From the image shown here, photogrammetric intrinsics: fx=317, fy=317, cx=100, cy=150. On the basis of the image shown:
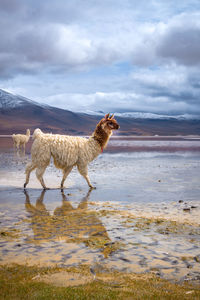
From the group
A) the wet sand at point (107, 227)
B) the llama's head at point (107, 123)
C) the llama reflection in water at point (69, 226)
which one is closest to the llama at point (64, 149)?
the llama's head at point (107, 123)

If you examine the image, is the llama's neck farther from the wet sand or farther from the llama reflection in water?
the llama reflection in water

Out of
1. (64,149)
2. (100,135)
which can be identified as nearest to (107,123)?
(100,135)

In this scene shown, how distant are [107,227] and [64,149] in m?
4.07

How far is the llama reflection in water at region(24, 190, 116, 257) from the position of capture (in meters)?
4.93

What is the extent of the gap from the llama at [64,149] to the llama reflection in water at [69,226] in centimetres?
185

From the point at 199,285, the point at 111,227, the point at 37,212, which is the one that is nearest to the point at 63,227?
the point at 111,227

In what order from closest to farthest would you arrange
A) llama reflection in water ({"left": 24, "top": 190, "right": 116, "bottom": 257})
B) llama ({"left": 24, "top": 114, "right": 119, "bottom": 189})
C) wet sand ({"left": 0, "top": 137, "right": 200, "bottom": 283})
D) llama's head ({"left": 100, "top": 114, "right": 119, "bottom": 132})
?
wet sand ({"left": 0, "top": 137, "right": 200, "bottom": 283}), llama reflection in water ({"left": 24, "top": 190, "right": 116, "bottom": 257}), llama ({"left": 24, "top": 114, "right": 119, "bottom": 189}), llama's head ({"left": 100, "top": 114, "right": 119, "bottom": 132})

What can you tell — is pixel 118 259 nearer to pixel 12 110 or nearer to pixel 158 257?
pixel 158 257

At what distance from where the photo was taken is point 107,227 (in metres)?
5.74

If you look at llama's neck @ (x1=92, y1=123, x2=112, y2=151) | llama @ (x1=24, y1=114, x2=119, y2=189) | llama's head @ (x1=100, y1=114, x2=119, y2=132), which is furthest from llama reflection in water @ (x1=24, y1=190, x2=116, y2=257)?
llama's head @ (x1=100, y1=114, x2=119, y2=132)

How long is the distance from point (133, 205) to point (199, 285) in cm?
420

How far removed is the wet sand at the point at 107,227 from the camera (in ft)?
13.7

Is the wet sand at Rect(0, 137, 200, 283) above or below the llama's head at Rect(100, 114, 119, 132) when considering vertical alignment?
below

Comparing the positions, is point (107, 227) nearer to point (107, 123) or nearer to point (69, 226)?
point (69, 226)
